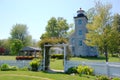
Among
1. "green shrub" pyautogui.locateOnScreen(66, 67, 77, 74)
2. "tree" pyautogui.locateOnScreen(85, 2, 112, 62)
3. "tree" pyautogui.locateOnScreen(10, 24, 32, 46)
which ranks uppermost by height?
"tree" pyautogui.locateOnScreen(10, 24, 32, 46)

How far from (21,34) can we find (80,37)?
4506 centimetres

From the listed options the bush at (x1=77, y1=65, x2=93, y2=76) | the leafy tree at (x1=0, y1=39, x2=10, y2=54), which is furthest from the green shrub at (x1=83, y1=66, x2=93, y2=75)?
the leafy tree at (x1=0, y1=39, x2=10, y2=54)

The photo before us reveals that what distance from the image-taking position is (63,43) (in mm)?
19828

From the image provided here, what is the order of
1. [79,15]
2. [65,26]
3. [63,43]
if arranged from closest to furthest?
1. [63,43]
2. [79,15]
3. [65,26]

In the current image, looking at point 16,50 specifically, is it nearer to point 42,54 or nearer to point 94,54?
point 94,54

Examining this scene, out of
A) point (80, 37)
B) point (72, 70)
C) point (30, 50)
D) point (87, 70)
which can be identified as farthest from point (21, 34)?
point (87, 70)

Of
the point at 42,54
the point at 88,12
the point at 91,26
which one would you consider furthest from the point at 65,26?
the point at 42,54

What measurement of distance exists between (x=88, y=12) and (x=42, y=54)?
1443 inches

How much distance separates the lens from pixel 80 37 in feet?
149

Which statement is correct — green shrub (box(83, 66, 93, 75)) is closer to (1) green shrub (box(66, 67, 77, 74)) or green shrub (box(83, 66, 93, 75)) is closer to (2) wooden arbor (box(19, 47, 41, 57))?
(1) green shrub (box(66, 67, 77, 74))

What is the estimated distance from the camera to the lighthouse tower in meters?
44.6

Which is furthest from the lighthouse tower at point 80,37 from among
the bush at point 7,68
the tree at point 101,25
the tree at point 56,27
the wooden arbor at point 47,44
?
the bush at point 7,68

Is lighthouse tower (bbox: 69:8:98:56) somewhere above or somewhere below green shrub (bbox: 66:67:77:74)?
above

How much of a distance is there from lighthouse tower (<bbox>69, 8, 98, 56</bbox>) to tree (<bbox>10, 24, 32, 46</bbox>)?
41.1 metres
